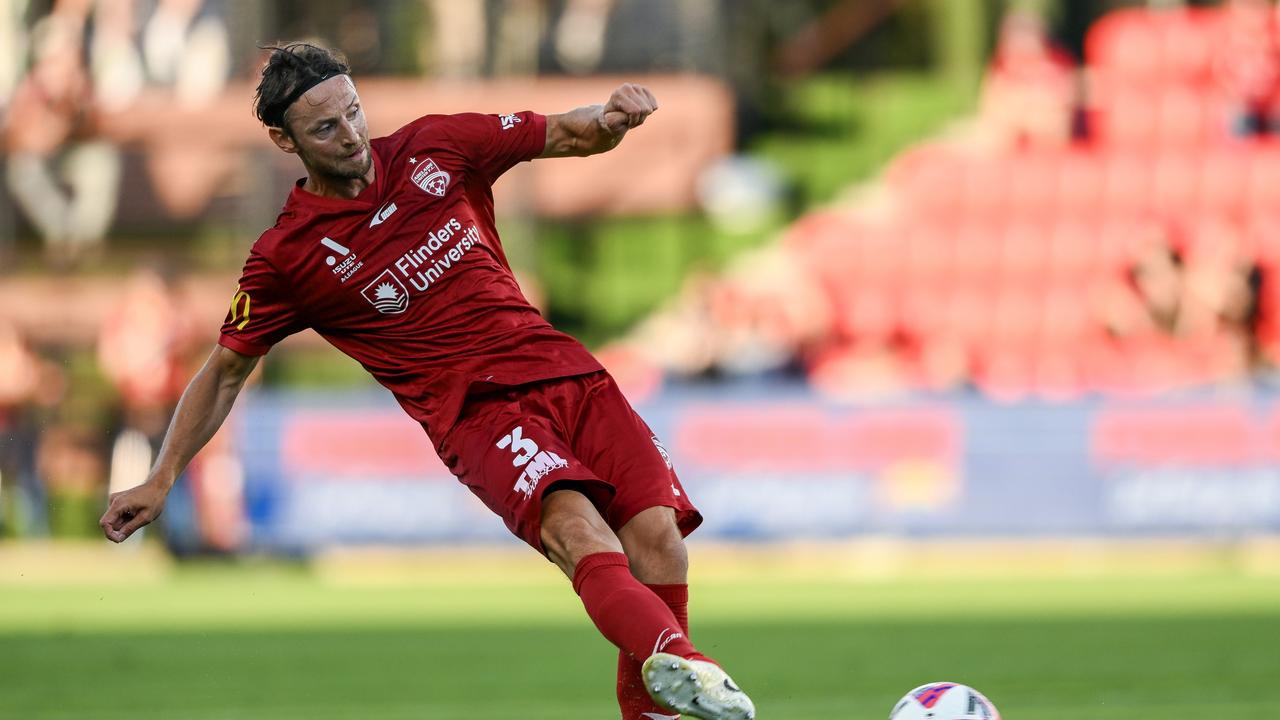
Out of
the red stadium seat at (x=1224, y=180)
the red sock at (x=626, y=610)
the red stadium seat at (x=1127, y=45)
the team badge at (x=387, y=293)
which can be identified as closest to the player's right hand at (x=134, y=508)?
the team badge at (x=387, y=293)

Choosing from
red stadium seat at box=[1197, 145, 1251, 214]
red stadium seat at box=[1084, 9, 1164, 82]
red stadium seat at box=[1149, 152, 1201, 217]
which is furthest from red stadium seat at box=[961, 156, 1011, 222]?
red stadium seat at box=[1197, 145, 1251, 214]

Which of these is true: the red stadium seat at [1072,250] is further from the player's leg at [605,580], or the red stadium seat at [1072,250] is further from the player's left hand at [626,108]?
the player's leg at [605,580]

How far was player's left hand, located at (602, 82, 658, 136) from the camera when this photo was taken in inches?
229

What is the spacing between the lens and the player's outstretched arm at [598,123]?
584cm

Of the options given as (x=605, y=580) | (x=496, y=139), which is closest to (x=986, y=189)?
(x=496, y=139)

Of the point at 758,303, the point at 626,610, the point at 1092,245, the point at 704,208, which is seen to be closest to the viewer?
the point at 626,610

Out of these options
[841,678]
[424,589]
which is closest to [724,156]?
[424,589]

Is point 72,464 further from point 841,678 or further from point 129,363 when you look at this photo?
point 841,678

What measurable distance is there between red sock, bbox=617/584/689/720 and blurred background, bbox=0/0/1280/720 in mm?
4558

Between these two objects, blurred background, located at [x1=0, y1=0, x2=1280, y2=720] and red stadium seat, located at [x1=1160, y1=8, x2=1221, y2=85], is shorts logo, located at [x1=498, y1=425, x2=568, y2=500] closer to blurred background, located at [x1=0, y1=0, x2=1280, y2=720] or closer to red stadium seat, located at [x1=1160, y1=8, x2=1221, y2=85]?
blurred background, located at [x1=0, y1=0, x2=1280, y2=720]

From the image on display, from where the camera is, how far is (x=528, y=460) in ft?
18.4

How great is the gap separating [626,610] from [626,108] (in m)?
1.56

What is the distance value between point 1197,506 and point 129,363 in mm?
9514

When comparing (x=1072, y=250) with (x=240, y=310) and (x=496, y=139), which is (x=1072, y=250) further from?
(x=240, y=310)
